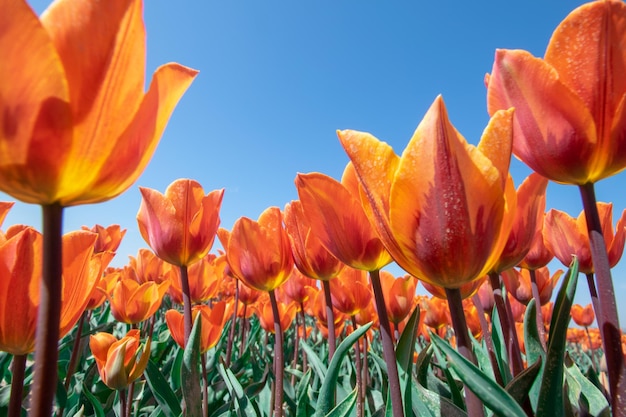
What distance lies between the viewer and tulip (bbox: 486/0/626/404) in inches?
29.1

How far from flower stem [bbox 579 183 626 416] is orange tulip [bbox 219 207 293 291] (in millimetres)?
1189

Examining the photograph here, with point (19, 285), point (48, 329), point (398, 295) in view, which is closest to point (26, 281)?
point (19, 285)

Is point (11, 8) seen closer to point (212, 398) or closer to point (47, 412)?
point (47, 412)

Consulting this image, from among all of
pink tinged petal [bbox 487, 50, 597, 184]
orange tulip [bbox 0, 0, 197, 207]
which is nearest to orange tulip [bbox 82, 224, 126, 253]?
orange tulip [bbox 0, 0, 197, 207]

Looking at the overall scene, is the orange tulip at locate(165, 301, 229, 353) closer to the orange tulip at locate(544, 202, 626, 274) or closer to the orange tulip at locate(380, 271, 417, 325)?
the orange tulip at locate(380, 271, 417, 325)

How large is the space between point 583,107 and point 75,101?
841 millimetres

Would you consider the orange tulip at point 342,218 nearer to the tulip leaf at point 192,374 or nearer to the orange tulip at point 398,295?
the tulip leaf at point 192,374

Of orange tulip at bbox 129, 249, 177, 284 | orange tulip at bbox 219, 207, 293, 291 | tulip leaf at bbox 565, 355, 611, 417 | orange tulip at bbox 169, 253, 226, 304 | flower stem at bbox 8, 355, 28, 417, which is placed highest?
orange tulip at bbox 129, 249, 177, 284

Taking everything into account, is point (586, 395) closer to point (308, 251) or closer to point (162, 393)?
point (308, 251)

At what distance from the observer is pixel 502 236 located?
0.78 meters

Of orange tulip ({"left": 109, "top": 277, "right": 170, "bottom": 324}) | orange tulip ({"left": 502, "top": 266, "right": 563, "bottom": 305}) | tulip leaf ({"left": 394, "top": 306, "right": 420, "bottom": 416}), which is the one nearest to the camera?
tulip leaf ({"left": 394, "top": 306, "right": 420, "bottom": 416})

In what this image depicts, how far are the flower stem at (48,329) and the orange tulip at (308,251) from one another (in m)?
1.09

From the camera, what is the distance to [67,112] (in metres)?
0.54

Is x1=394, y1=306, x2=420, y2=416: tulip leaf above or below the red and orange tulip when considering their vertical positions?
below
